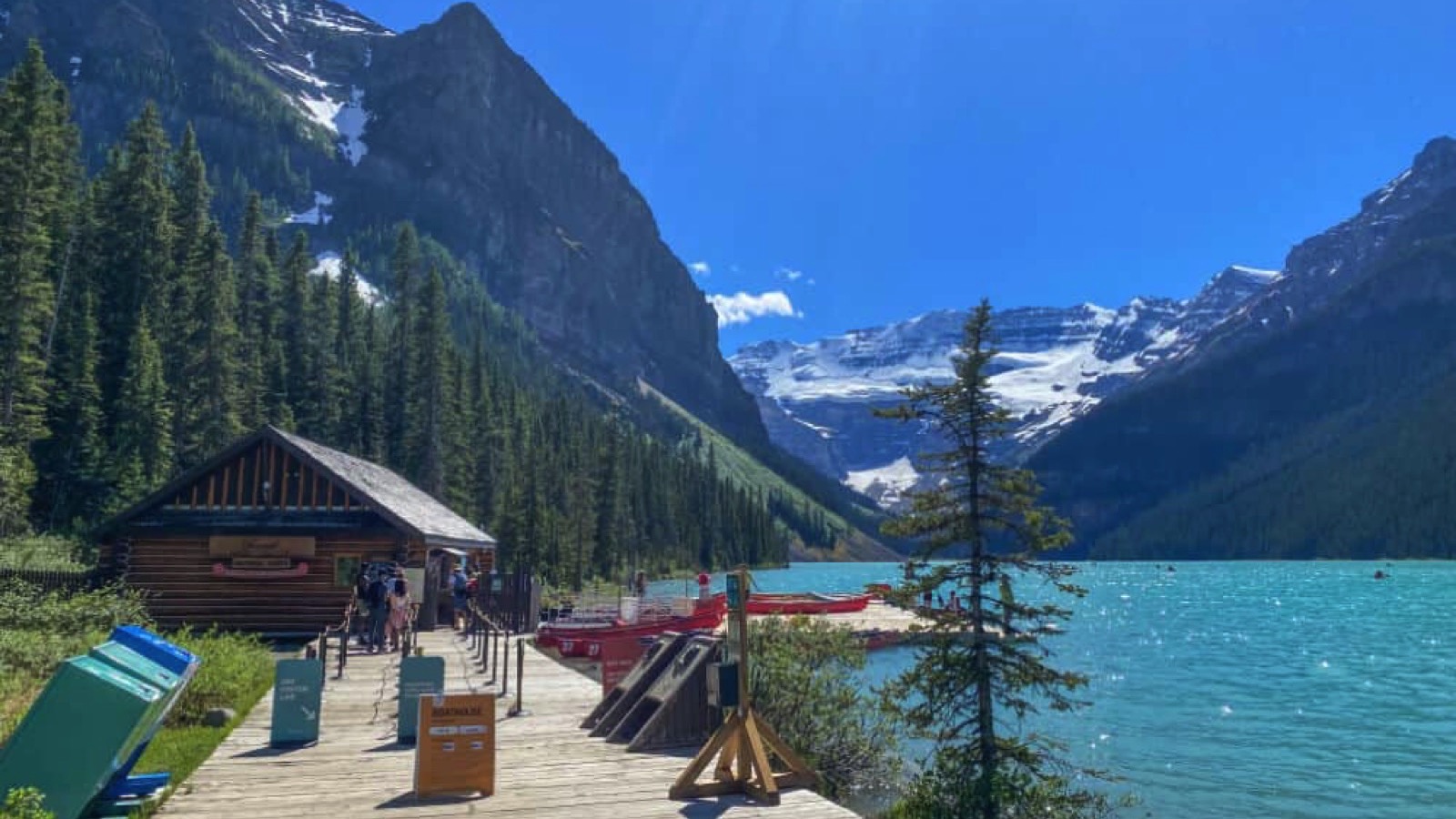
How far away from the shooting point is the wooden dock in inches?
412

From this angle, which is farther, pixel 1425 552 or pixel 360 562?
pixel 1425 552

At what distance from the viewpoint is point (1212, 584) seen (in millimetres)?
124625

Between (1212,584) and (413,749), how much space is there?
131m

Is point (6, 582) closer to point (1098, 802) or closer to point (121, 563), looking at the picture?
point (121, 563)

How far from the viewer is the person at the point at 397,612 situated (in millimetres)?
26531

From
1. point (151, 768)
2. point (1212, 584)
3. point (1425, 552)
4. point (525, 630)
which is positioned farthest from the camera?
point (1425, 552)

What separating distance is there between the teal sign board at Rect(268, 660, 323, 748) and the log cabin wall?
16739 mm

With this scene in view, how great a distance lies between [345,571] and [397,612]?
5.23 metres

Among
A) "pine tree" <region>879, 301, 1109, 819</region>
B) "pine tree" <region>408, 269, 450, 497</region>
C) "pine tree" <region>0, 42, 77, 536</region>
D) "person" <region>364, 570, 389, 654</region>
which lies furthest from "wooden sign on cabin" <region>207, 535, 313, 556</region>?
"pine tree" <region>408, 269, 450, 497</region>

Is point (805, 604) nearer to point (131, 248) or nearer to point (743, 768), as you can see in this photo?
point (131, 248)

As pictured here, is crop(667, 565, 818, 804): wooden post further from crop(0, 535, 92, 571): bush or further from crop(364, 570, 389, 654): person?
crop(0, 535, 92, 571): bush

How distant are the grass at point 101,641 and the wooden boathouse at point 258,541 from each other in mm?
2432

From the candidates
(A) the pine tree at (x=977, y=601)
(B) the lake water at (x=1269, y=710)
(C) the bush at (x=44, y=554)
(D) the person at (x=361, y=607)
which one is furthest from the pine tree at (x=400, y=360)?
(A) the pine tree at (x=977, y=601)

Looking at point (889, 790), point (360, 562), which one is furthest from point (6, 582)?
point (889, 790)
